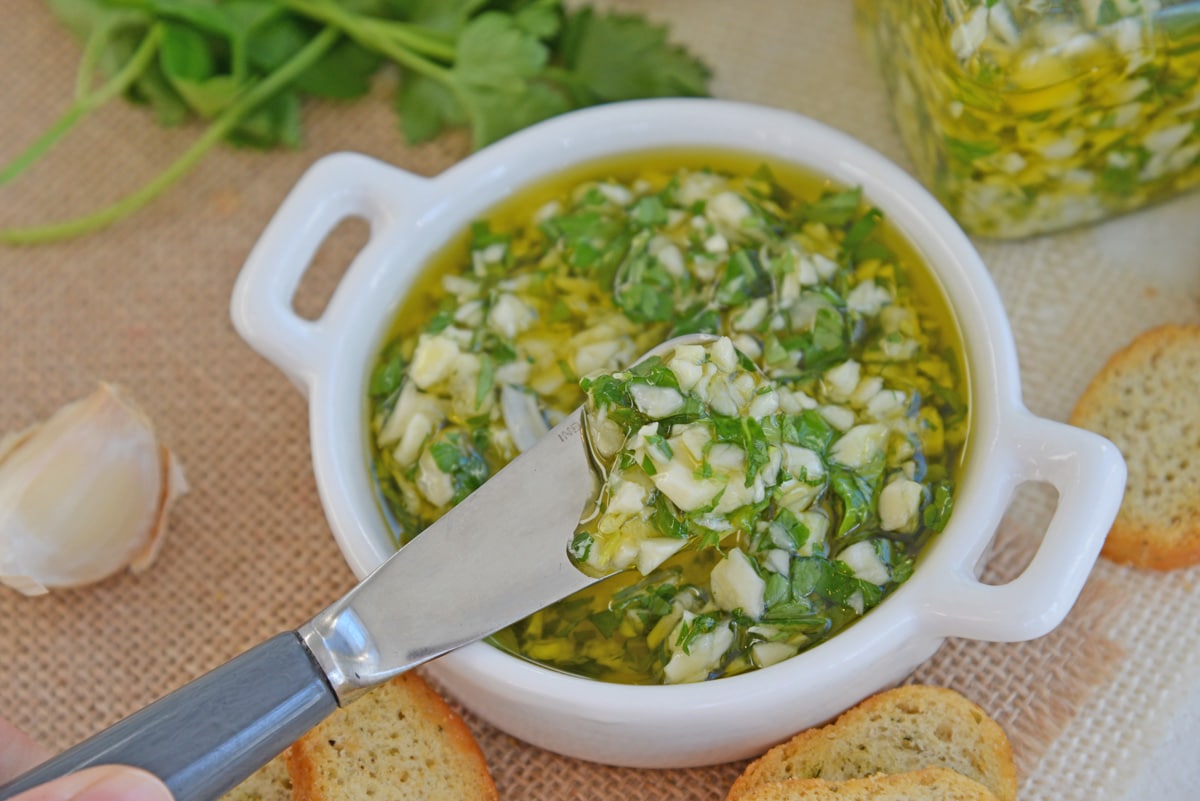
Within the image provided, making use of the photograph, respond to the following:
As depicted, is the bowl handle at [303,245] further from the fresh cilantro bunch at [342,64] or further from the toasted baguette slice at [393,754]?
the toasted baguette slice at [393,754]

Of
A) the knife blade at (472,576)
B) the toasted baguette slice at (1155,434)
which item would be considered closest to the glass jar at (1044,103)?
the toasted baguette slice at (1155,434)

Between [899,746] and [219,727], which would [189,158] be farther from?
[899,746]

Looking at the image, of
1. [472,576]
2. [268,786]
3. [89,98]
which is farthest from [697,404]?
[89,98]

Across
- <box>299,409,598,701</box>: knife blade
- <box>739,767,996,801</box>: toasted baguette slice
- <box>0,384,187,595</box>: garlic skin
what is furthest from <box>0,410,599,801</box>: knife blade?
<box>0,384,187,595</box>: garlic skin

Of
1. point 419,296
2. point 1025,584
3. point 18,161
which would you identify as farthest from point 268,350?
point 1025,584

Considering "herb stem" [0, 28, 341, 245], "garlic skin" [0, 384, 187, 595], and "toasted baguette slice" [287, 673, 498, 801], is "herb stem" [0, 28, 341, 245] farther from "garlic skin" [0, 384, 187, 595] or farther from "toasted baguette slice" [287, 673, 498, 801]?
"toasted baguette slice" [287, 673, 498, 801]

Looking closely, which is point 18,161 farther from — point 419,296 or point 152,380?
point 419,296
